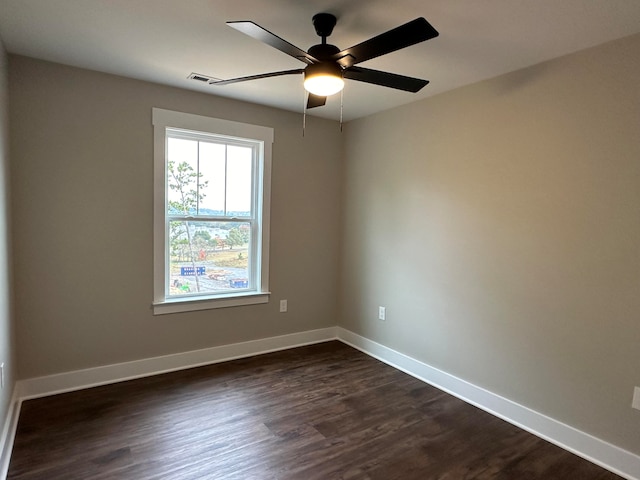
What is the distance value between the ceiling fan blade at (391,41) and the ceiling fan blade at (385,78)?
0.09 meters

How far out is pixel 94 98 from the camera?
112 inches

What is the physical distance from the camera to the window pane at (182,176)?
327 centimetres

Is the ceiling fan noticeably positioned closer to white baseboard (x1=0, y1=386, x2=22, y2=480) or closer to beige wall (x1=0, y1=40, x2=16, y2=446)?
beige wall (x1=0, y1=40, x2=16, y2=446)

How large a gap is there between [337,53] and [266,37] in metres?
0.36

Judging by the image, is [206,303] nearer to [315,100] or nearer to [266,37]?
[315,100]

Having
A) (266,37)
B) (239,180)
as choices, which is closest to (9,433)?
(239,180)

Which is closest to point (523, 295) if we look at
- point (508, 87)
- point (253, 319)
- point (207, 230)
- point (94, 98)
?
point (508, 87)

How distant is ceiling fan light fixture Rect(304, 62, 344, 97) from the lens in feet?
6.08

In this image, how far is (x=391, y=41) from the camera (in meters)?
1.59

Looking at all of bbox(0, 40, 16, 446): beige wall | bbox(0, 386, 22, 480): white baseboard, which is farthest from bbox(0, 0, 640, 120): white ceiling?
bbox(0, 386, 22, 480): white baseboard

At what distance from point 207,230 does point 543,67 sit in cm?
290

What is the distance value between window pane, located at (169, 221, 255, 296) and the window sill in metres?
0.11

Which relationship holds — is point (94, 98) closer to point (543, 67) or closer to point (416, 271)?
point (416, 271)

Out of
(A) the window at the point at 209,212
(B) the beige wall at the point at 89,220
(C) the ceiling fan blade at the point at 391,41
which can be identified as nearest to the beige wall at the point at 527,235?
(A) the window at the point at 209,212
